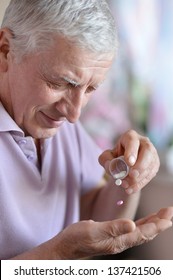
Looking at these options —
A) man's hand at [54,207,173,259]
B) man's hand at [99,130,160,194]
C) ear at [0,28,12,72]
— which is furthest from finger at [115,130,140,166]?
ear at [0,28,12,72]

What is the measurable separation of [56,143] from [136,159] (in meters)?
0.30

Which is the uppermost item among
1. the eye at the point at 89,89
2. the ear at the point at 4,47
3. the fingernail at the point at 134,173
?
the ear at the point at 4,47

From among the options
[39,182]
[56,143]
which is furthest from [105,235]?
[56,143]

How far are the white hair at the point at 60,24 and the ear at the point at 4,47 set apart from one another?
0.02m

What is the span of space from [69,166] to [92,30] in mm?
487

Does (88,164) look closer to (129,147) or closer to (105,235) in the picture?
(129,147)

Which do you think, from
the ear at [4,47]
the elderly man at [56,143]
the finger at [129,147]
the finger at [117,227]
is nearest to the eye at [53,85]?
the elderly man at [56,143]

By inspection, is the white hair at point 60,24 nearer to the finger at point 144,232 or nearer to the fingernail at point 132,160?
the fingernail at point 132,160

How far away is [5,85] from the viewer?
108 centimetres

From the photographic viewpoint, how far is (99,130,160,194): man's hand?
3.48 feet

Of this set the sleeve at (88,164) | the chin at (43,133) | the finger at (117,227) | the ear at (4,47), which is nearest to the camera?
the finger at (117,227)

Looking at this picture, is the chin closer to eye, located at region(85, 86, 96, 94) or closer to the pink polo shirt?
the pink polo shirt

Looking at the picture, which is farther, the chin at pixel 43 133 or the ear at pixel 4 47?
the chin at pixel 43 133

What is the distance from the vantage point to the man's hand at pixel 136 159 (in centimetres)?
106
